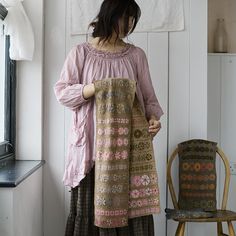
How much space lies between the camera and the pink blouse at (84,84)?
153 centimetres

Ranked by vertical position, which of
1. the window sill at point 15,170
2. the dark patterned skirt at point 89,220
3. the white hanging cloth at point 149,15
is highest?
the white hanging cloth at point 149,15

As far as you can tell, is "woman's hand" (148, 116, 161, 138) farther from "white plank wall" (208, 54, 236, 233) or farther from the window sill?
"white plank wall" (208, 54, 236, 233)

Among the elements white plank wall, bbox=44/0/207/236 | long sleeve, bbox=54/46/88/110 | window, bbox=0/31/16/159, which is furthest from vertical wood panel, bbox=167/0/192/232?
window, bbox=0/31/16/159

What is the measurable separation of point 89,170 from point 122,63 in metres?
0.51

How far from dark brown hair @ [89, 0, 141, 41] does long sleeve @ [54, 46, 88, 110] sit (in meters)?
0.15

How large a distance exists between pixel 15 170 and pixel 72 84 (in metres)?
0.50

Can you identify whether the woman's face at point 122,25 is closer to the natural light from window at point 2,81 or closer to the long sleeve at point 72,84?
the long sleeve at point 72,84

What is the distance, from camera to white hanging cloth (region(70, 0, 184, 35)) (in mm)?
2033

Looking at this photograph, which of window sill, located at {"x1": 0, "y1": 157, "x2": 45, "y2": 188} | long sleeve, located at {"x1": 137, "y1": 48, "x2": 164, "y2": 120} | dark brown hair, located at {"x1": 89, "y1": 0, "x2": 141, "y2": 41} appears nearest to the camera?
window sill, located at {"x1": 0, "y1": 157, "x2": 45, "y2": 188}

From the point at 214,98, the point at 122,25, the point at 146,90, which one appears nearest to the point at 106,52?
the point at 122,25

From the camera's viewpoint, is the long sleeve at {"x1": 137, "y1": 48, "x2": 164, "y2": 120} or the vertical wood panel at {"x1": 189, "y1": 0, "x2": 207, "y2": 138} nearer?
the long sleeve at {"x1": 137, "y1": 48, "x2": 164, "y2": 120}

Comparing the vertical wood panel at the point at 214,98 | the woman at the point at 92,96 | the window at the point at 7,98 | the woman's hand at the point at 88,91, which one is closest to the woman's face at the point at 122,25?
the woman at the point at 92,96

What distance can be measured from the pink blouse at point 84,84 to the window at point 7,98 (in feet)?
1.57

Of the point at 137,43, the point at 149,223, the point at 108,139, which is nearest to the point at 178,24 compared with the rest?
the point at 137,43
